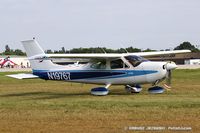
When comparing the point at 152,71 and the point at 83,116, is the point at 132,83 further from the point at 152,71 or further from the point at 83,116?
the point at 83,116

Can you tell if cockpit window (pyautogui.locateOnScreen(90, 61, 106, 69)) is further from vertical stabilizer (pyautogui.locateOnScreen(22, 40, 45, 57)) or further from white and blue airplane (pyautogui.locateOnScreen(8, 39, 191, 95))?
vertical stabilizer (pyautogui.locateOnScreen(22, 40, 45, 57))

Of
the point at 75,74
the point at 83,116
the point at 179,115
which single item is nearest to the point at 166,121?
the point at 179,115

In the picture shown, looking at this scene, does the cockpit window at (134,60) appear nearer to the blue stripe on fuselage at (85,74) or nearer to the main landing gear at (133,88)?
the blue stripe on fuselage at (85,74)

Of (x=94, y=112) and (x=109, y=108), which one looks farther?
(x=109, y=108)

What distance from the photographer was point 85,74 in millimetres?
20766

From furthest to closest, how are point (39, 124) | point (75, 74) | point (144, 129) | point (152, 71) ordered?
point (75, 74)
point (152, 71)
point (39, 124)
point (144, 129)

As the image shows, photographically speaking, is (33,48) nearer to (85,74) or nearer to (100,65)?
(85,74)

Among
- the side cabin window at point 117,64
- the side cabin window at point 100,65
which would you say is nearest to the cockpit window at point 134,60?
the side cabin window at point 117,64

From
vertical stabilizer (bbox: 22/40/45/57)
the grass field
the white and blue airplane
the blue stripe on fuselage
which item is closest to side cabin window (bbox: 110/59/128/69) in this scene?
the white and blue airplane

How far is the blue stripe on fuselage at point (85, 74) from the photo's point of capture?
19734 mm

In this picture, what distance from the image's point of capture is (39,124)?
408 inches

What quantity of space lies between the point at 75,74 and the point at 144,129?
11840 millimetres

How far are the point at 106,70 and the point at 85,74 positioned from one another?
3.45ft

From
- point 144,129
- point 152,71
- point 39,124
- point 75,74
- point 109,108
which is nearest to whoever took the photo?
point 144,129
